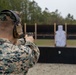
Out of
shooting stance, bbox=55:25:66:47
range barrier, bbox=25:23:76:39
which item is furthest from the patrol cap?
range barrier, bbox=25:23:76:39

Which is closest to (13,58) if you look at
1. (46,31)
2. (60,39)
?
(60,39)

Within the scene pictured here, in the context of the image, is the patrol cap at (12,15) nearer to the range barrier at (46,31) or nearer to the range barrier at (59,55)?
the range barrier at (59,55)

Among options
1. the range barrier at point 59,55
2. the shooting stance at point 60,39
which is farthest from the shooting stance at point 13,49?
the shooting stance at point 60,39

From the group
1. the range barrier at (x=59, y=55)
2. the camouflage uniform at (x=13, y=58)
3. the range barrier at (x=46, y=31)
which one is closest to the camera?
the camouflage uniform at (x=13, y=58)

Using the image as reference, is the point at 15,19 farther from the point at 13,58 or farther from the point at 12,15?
the point at 13,58

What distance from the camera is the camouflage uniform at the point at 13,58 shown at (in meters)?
1.80

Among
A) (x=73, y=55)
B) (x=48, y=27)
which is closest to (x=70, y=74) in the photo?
(x=73, y=55)

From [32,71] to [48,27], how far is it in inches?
1042

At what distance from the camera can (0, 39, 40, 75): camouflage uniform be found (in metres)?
1.80

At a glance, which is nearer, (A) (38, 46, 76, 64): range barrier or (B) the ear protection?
(B) the ear protection

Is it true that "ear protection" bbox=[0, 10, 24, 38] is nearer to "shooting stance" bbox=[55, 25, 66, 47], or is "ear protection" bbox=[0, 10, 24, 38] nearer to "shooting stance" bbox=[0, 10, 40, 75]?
"shooting stance" bbox=[0, 10, 40, 75]

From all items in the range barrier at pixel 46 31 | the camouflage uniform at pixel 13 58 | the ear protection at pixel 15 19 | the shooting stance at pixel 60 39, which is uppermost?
the ear protection at pixel 15 19

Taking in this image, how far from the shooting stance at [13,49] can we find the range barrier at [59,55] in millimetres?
8631

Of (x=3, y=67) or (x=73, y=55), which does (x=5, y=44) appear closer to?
(x=3, y=67)
